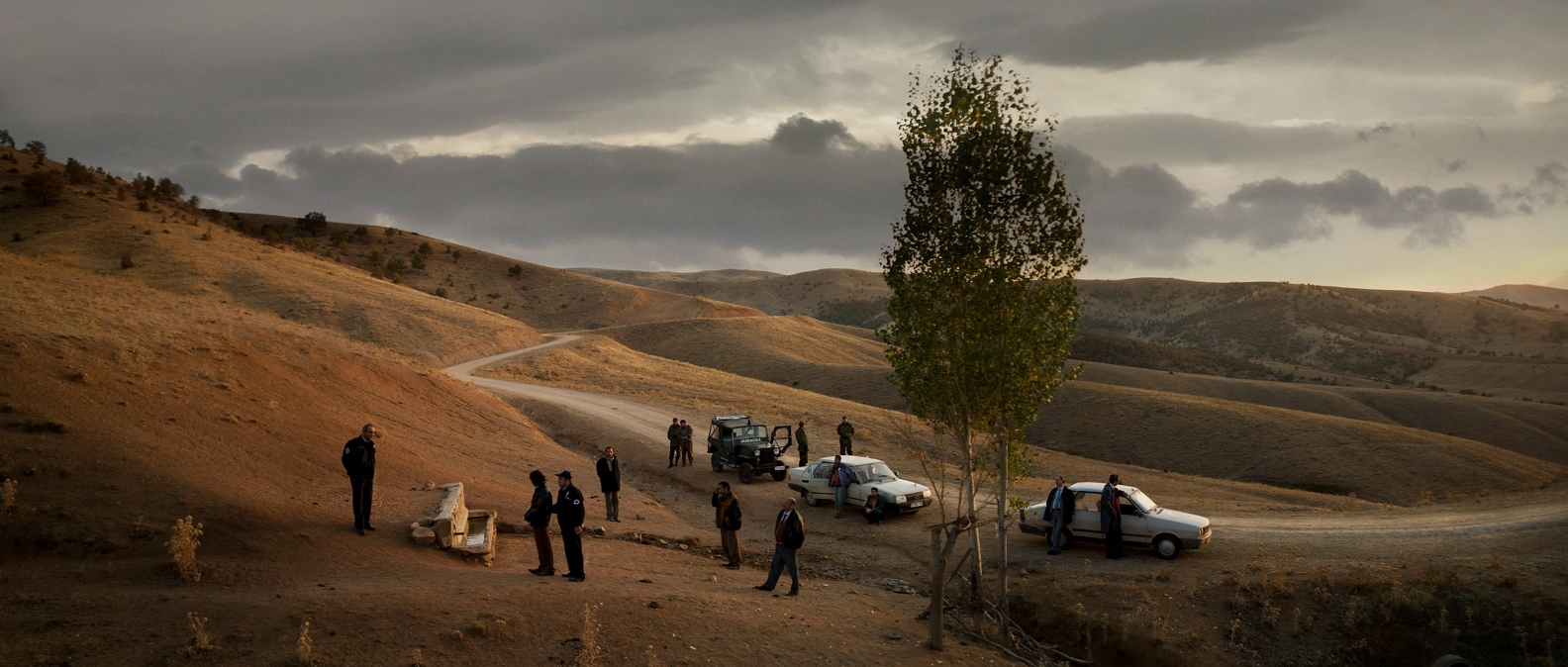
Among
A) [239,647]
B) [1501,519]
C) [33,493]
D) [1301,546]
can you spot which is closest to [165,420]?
[33,493]

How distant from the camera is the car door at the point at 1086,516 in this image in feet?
62.7

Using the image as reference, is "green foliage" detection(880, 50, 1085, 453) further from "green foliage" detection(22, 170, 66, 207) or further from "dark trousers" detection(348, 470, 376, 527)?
"green foliage" detection(22, 170, 66, 207)

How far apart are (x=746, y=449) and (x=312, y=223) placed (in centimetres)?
11030

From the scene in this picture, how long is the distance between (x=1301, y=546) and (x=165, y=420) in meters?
24.7

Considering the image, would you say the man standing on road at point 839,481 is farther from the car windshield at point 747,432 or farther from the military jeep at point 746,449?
the car windshield at point 747,432

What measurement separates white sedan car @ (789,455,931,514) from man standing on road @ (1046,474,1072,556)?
4488 millimetres

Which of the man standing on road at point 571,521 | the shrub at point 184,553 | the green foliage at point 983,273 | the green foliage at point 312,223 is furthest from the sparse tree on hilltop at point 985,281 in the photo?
the green foliage at point 312,223

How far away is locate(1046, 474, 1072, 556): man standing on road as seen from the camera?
62.5ft

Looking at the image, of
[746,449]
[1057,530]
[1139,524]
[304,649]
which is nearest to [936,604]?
[1057,530]

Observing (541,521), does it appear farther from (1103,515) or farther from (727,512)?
(1103,515)

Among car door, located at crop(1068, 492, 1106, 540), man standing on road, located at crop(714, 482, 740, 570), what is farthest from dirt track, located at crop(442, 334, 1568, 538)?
man standing on road, located at crop(714, 482, 740, 570)

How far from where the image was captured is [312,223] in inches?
4560

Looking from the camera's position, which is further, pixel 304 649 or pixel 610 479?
pixel 610 479

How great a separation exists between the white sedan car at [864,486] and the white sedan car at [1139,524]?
12.7 ft
